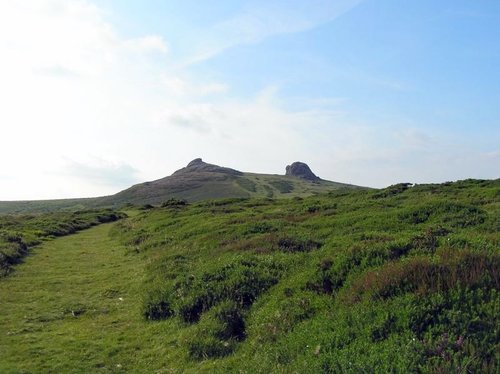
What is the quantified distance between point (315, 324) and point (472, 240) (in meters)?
6.38

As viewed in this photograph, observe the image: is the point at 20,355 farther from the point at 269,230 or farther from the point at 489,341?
the point at 269,230

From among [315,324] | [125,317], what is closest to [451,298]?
[315,324]

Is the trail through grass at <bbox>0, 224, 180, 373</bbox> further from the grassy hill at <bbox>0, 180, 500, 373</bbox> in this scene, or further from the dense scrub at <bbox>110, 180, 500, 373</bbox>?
the dense scrub at <bbox>110, 180, 500, 373</bbox>

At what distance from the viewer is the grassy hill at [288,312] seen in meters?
7.48

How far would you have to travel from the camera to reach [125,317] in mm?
14023

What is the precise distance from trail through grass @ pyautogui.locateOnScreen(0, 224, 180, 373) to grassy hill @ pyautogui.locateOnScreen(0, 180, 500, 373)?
5 cm

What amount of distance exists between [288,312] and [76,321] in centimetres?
716

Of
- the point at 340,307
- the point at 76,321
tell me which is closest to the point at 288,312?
the point at 340,307

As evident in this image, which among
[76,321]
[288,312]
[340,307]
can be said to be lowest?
[76,321]

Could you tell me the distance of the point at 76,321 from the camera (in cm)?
1391

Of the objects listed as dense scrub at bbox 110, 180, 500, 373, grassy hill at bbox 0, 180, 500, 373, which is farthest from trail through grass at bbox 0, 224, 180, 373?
dense scrub at bbox 110, 180, 500, 373

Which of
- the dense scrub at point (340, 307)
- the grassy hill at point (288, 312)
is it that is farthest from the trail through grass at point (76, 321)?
the dense scrub at point (340, 307)

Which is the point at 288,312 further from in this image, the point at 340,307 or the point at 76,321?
the point at 76,321

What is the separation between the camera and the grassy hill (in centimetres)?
748
